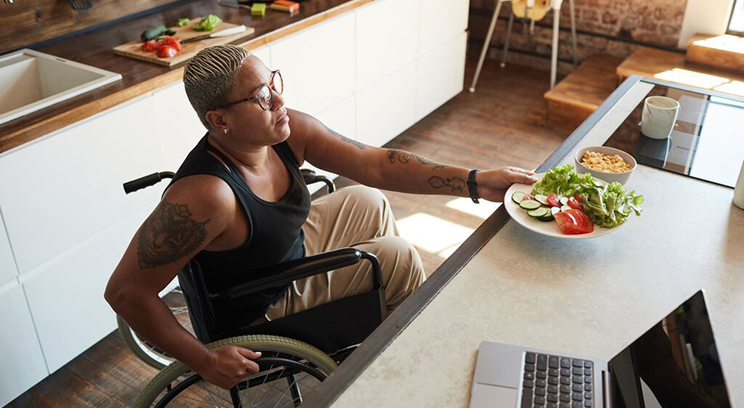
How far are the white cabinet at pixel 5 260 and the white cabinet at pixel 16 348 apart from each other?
3 centimetres

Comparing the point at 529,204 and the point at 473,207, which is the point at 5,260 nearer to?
the point at 529,204

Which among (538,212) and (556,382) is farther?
(538,212)

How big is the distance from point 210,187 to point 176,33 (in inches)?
55.3

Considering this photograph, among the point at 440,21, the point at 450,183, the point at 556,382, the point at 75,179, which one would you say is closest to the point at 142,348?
the point at 75,179

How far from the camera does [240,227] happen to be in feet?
5.02

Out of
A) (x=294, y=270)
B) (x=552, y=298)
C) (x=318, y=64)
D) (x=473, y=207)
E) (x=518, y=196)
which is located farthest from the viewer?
(x=473, y=207)

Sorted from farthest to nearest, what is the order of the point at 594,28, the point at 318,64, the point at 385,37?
the point at 594,28 < the point at 385,37 < the point at 318,64

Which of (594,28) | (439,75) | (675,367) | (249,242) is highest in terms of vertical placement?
(675,367)

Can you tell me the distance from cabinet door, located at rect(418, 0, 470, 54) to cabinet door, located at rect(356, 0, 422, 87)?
2.9 inches

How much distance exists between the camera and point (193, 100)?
152 cm

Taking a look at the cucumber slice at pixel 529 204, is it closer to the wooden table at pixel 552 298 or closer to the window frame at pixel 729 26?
the wooden table at pixel 552 298

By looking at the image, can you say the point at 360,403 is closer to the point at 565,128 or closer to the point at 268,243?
the point at 268,243

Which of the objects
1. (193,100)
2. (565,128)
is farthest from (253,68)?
(565,128)

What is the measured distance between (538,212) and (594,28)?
135 inches
